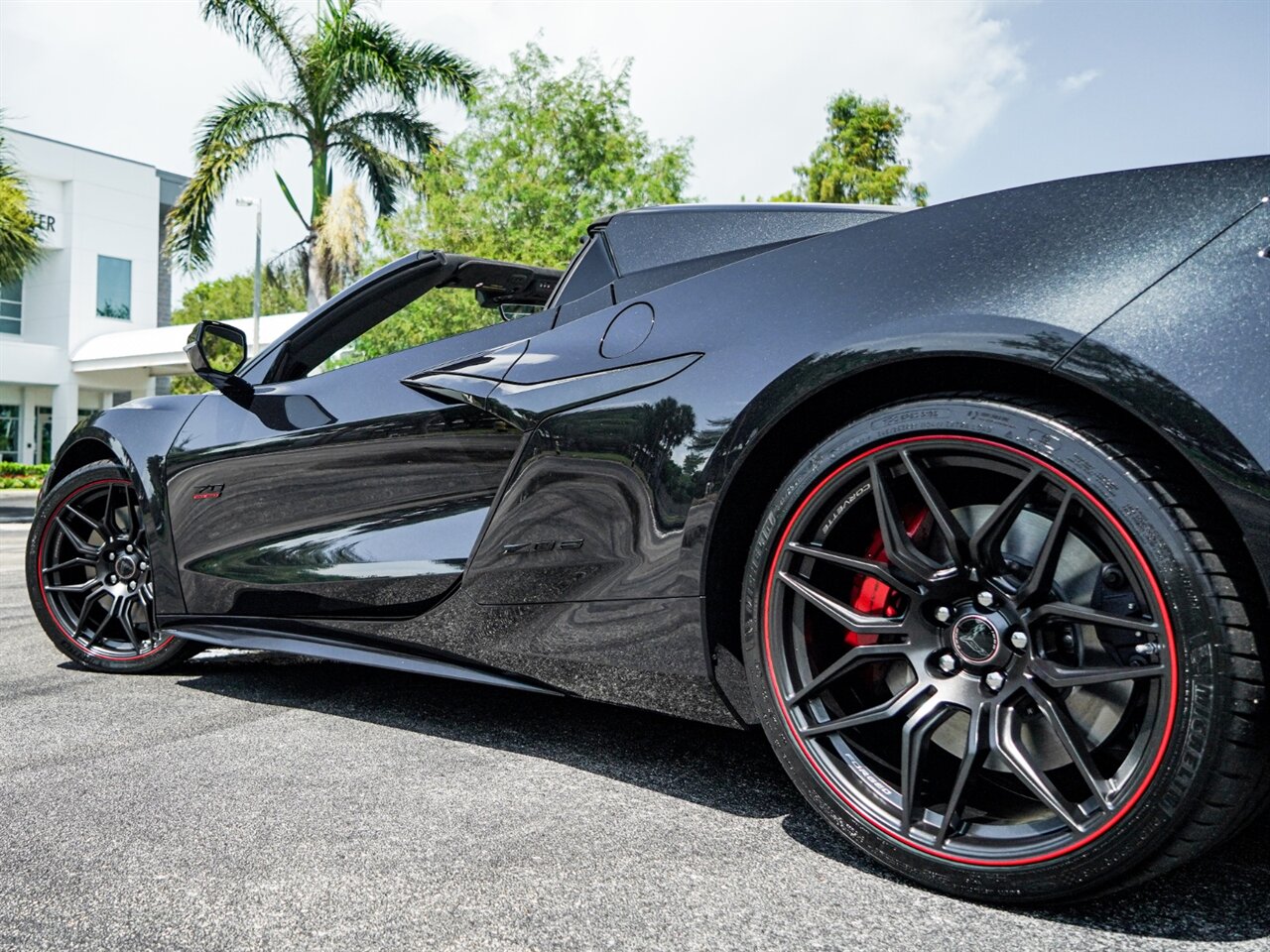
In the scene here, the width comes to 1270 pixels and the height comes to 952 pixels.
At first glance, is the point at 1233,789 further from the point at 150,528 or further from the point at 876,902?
the point at 150,528

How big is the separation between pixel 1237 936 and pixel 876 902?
50cm

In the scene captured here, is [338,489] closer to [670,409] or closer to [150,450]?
[150,450]

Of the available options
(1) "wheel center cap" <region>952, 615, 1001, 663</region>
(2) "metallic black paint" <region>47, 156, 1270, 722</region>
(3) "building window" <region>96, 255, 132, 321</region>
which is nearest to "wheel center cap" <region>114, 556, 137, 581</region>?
(2) "metallic black paint" <region>47, 156, 1270, 722</region>

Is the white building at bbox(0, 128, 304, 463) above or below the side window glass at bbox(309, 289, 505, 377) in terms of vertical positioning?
above

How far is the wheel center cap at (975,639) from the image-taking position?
1.64 m

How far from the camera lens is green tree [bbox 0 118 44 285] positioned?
18.0 meters

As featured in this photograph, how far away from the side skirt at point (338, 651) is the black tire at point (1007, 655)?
0.69 m

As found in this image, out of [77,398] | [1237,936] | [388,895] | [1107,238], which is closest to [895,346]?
[1107,238]

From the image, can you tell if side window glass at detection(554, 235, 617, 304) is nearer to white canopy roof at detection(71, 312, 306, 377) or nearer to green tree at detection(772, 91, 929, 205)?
Answer: green tree at detection(772, 91, 929, 205)

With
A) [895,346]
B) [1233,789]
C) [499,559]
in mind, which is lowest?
[1233,789]

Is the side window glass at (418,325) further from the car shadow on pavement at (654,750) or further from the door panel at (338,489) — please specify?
the car shadow on pavement at (654,750)

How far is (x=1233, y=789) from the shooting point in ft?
4.68

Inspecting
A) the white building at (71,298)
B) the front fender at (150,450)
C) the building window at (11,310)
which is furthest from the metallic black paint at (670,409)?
the building window at (11,310)

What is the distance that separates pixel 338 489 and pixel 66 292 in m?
33.3
